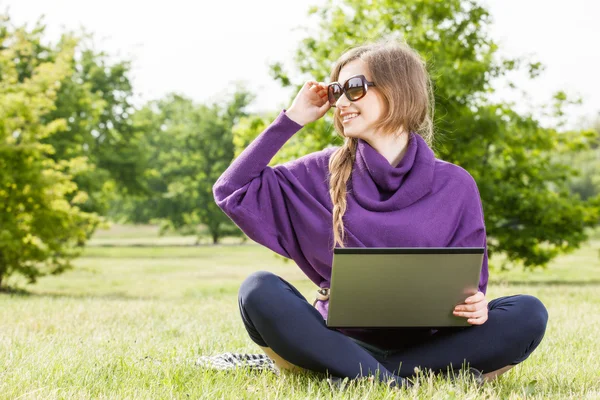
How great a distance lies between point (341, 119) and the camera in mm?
3188

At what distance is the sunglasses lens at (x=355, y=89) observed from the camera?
3012mm

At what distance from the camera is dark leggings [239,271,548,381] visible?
272 cm

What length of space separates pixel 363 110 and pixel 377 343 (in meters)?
1.04

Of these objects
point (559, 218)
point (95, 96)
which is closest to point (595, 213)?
point (559, 218)

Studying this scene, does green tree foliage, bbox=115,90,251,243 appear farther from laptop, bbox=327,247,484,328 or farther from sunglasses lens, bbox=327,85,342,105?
laptop, bbox=327,247,484,328

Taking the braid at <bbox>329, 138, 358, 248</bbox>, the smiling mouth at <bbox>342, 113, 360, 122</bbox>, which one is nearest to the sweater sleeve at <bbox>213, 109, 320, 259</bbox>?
the braid at <bbox>329, 138, 358, 248</bbox>

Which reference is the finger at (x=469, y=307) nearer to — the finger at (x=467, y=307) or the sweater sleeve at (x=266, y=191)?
the finger at (x=467, y=307)

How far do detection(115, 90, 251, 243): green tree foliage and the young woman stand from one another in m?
35.3

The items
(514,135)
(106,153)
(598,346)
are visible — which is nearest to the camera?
(598,346)

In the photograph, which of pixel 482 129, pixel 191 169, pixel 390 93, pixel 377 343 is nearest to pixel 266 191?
pixel 390 93

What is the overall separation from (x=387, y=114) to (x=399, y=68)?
220mm

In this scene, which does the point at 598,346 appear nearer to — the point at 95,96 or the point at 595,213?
the point at 595,213

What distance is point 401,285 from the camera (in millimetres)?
2533

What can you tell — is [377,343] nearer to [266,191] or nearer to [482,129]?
[266,191]
